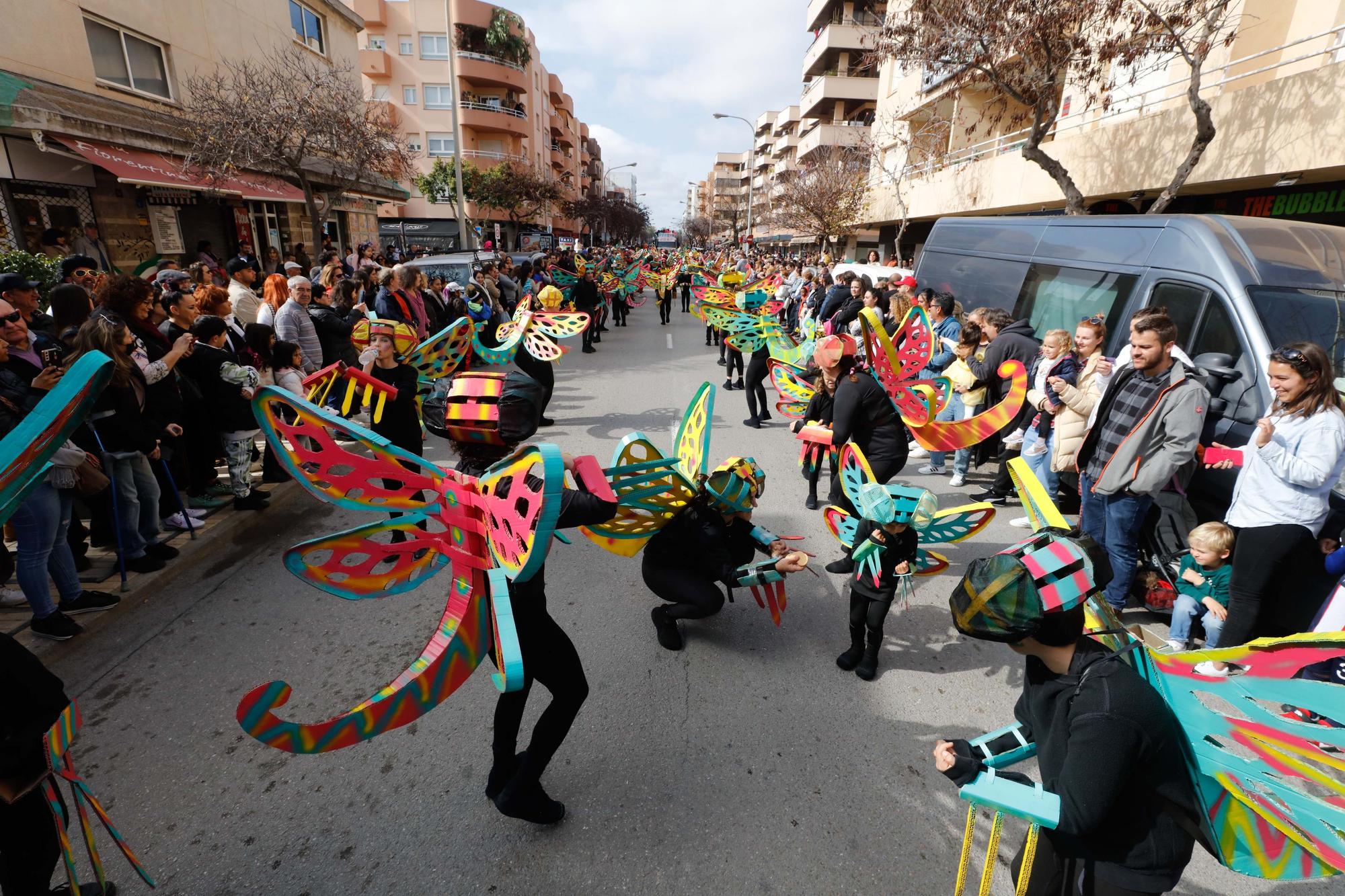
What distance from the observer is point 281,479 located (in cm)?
569

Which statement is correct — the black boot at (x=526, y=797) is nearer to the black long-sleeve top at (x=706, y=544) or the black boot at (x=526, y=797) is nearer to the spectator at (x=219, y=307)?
the black long-sleeve top at (x=706, y=544)

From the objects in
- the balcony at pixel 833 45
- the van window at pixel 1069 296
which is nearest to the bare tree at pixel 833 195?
the balcony at pixel 833 45

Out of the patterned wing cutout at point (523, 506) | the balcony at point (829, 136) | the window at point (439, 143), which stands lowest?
the patterned wing cutout at point (523, 506)

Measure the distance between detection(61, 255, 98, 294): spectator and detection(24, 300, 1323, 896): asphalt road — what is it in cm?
340

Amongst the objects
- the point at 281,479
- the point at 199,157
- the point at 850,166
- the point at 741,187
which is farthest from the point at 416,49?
the point at 741,187

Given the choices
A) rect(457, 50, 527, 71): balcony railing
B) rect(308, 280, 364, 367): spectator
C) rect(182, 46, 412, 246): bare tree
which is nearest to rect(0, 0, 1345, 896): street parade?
rect(308, 280, 364, 367): spectator

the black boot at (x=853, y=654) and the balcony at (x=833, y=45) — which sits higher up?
the balcony at (x=833, y=45)

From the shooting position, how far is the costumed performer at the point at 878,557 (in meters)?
3.05

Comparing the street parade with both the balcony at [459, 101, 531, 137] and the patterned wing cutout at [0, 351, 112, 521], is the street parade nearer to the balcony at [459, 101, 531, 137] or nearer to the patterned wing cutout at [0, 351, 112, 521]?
the patterned wing cutout at [0, 351, 112, 521]

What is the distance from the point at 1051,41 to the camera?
10102 millimetres

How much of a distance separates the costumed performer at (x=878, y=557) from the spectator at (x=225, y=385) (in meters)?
4.43

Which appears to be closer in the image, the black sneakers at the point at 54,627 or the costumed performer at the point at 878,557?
the costumed performer at the point at 878,557

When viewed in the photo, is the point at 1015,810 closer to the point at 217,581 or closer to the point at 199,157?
the point at 217,581

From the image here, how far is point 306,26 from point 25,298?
60.8 ft
